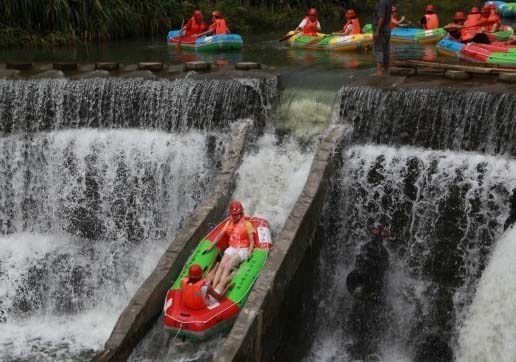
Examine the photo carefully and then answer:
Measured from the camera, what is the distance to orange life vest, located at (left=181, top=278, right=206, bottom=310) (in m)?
8.15

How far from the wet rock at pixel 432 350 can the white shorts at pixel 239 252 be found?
8.72 feet

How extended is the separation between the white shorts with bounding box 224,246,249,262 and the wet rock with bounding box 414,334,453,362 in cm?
266

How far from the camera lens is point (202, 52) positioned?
60.4 feet

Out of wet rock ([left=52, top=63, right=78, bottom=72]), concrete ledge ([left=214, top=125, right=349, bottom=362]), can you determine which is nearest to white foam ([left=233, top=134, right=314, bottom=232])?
concrete ledge ([left=214, top=125, right=349, bottom=362])

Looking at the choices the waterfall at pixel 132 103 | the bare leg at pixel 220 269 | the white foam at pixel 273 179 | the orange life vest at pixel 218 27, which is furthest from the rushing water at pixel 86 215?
the orange life vest at pixel 218 27

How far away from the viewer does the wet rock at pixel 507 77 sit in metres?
10.4

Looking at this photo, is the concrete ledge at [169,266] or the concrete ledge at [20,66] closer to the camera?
the concrete ledge at [169,266]

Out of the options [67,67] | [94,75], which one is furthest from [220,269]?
[67,67]

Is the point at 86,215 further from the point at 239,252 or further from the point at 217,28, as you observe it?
the point at 217,28

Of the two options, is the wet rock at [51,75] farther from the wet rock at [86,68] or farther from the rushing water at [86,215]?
the rushing water at [86,215]

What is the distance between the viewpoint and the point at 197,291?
8148 millimetres

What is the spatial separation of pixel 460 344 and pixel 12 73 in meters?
9.97

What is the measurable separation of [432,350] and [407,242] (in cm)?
152

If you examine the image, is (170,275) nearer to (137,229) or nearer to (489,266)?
(137,229)
